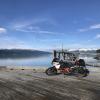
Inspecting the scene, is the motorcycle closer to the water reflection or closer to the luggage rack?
the luggage rack

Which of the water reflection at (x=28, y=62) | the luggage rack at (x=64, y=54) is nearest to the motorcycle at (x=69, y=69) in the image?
the luggage rack at (x=64, y=54)

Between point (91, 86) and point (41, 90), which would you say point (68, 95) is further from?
point (91, 86)

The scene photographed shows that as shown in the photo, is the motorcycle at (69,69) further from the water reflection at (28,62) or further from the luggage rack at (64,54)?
the water reflection at (28,62)

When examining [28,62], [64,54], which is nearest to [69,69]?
[64,54]

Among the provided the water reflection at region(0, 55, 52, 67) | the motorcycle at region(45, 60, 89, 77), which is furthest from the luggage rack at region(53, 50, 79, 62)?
the motorcycle at region(45, 60, 89, 77)

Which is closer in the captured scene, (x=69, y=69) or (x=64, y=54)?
(x=69, y=69)

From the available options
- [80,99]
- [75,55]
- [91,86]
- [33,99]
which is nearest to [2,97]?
[33,99]

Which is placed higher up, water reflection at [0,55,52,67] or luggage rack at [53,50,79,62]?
luggage rack at [53,50,79,62]

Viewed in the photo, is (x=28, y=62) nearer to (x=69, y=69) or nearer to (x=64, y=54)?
(x=64, y=54)

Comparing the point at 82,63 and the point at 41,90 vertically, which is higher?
the point at 82,63

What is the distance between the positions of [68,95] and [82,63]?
1017 cm

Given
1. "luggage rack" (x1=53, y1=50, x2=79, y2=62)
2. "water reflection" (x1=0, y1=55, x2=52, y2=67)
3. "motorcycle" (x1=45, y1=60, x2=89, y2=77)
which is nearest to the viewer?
"motorcycle" (x1=45, y1=60, x2=89, y2=77)

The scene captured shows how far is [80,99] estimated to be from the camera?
10867 mm

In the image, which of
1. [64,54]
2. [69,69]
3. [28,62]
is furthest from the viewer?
[28,62]
